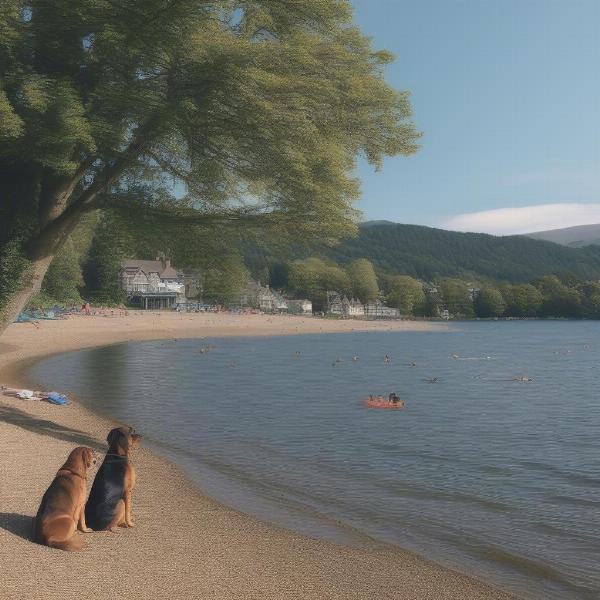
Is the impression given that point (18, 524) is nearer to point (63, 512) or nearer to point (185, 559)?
point (63, 512)

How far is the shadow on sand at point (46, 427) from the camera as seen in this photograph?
15.5m

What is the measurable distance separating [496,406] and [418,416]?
5.61 meters

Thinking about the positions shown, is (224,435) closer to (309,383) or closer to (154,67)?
(154,67)

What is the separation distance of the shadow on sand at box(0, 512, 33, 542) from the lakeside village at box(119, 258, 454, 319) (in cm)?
6117

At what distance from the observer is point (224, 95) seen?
11734 millimetres

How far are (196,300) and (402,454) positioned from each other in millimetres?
62968

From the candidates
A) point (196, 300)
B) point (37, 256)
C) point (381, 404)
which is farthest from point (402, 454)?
point (196, 300)

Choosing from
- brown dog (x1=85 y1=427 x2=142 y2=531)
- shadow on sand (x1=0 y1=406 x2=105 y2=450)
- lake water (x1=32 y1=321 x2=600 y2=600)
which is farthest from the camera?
shadow on sand (x1=0 y1=406 x2=105 y2=450)

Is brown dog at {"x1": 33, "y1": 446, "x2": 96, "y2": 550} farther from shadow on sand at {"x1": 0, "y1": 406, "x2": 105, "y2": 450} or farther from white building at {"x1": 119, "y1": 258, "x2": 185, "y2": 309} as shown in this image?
white building at {"x1": 119, "y1": 258, "x2": 185, "y2": 309}

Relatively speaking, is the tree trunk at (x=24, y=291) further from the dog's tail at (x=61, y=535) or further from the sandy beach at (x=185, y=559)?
the dog's tail at (x=61, y=535)

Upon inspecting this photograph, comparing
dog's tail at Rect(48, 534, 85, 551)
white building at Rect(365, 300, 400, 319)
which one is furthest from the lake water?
white building at Rect(365, 300, 400, 319)

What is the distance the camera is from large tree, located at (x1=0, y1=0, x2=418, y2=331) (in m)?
11.2

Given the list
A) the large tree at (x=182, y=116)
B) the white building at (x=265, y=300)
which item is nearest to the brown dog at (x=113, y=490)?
the large tree at (x=182, y=116)

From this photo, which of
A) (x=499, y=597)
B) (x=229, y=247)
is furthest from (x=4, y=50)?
(x=499, y=597)
